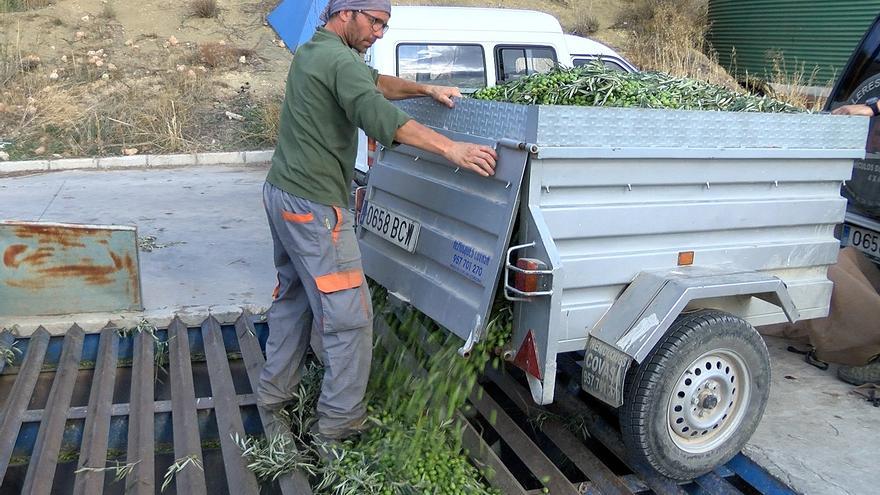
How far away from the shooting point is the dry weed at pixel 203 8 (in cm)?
1477

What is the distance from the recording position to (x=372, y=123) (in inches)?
122

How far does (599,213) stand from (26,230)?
356 centimetres

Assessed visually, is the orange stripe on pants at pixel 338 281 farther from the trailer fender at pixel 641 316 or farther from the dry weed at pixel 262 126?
the dry weed at pixel 262 126

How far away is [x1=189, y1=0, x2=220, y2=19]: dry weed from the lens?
1477 centimetres

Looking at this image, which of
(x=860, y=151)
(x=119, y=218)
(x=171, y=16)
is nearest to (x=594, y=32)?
(x=171, y=16)

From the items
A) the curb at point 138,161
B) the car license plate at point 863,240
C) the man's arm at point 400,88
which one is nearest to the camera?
the man's arm at point 400,88

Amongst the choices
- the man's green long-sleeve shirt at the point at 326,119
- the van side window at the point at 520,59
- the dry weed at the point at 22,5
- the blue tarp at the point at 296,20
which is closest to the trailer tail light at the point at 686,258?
the man's green long-sleeve shirt at the point at 326,119

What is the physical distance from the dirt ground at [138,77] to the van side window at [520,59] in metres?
5.67

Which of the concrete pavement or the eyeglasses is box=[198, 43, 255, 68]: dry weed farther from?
the eyeglasses

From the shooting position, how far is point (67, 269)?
15.7 feet

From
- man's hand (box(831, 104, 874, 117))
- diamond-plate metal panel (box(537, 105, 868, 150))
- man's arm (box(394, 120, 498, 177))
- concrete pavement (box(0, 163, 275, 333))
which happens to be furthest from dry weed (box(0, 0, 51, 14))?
man's hand (box(831, 104, 874, 117))

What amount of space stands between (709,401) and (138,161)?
31.9ft

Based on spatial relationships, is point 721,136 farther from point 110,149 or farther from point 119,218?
point 110,149

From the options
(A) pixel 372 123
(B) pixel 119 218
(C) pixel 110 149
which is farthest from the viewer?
(C) pixel 110 149
